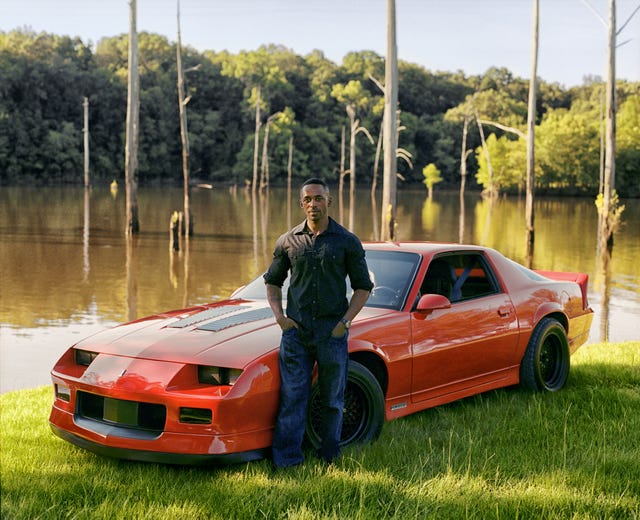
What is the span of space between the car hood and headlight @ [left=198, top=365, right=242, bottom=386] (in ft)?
0.20

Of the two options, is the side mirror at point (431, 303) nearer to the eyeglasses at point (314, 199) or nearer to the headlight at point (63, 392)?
the eyeglasses at point (314, 199)

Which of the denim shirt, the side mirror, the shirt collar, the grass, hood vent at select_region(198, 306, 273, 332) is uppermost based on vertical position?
the shirt collar

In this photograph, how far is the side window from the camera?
22.7 ft

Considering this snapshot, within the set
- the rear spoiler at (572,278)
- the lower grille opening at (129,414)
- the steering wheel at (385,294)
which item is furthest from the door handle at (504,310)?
the lower grille opening at (129,414)

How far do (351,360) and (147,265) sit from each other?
1568cm

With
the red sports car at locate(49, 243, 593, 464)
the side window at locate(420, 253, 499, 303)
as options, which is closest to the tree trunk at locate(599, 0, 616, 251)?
the red sports car at locate(49, 243, 593, 464)

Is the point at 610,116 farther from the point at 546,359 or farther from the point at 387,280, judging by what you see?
the point at 387,280

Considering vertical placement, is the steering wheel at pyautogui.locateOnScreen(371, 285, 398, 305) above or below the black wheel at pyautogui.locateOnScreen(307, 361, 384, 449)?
above

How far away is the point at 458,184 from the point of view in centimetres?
12288

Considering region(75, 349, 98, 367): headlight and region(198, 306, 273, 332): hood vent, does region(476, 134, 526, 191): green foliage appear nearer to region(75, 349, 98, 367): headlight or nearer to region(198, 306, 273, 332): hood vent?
region(198, 306, 273, 332): hood vent

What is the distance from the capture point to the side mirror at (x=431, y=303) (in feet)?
20.1

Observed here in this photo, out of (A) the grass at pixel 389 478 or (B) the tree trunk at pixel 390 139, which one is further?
(B) the tree trunk at pixel 390 139

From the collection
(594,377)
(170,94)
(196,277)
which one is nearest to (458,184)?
(170,94)

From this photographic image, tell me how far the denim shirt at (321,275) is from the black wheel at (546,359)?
279cm
